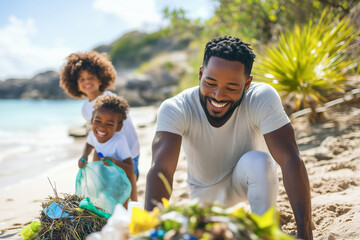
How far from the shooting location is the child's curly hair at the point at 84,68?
3672 millimetres

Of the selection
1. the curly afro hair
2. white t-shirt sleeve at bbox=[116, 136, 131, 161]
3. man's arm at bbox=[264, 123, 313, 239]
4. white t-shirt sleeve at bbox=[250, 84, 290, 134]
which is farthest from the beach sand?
the curly afro hair

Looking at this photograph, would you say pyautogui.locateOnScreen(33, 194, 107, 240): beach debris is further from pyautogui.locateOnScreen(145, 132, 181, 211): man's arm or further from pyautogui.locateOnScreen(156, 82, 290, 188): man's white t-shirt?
pyautogui.locateOnScreen(156, 82, 290, 188): man's white t-shirt

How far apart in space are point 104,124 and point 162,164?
3.61 ft

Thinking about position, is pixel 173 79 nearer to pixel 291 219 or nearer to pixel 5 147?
pixel 5 147

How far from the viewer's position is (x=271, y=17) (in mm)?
7086

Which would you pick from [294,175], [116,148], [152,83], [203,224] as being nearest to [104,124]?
[116,148]

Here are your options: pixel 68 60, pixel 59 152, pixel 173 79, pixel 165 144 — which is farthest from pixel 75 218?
pixel 173 79

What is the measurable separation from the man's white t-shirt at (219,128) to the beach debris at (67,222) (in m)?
0.74

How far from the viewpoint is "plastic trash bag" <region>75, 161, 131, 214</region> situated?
8.13 ft

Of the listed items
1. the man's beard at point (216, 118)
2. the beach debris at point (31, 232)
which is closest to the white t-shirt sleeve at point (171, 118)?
the man's beard at point (216, 118)

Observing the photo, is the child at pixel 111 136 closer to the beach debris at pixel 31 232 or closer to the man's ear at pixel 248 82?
the beach debris at pixel 31 232

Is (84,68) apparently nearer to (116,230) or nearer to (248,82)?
(248,82)

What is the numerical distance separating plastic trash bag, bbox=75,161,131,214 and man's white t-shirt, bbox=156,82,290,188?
0.58 m

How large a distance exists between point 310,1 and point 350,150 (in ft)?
12.4
